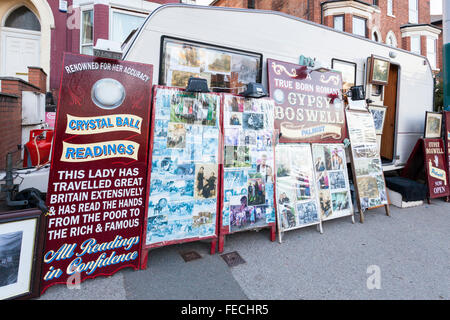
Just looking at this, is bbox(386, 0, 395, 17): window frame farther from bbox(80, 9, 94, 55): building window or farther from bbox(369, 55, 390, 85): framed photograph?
bbox(80, 9, 94, 55): building window

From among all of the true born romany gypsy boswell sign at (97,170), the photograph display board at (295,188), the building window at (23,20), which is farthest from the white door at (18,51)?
the photograph display board at (295,188)

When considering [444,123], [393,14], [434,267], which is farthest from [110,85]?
[393,14]

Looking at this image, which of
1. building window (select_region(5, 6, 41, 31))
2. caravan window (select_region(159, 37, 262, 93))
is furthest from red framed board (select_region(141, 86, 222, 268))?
building window (select_region(5, 6, 41, 31))

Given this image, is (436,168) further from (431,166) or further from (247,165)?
(247,165)

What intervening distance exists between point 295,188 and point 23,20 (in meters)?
10.3

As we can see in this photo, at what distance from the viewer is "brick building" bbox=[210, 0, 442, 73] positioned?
1331 cm

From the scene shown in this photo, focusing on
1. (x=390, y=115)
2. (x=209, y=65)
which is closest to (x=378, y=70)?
(x=390, y=115)

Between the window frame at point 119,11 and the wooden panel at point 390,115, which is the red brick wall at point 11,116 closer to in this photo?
the window frame at point 119,11

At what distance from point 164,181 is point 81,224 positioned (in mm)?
951

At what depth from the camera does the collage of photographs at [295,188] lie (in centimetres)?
354

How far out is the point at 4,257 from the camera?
208 centimetres

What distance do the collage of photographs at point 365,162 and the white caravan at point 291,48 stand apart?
3.81 feet

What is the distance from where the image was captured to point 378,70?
5297 mm

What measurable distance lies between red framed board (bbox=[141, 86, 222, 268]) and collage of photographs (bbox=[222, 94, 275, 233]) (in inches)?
6.8
